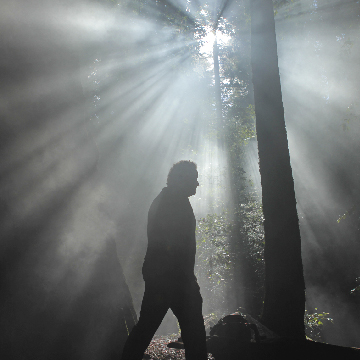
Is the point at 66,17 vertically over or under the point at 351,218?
under

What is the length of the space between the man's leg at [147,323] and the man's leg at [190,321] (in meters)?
0.14

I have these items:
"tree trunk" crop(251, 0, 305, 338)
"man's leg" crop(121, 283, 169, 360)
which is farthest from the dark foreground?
"man's leg" crop(121, 283, 169, 360)

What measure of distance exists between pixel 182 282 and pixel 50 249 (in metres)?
1.20

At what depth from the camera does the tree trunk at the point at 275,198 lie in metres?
3.88

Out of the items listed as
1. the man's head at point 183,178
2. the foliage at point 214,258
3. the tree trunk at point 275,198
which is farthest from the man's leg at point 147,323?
the foliage at point 214,258

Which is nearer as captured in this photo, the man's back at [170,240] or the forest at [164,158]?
the forest at [164,158]

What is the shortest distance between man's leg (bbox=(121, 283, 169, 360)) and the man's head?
947 millimetres

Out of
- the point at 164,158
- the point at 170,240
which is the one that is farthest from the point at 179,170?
the point at 164,158

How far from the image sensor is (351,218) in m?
13.2

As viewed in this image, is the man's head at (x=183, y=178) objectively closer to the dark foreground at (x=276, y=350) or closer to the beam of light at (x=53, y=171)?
the beam of light at (x=53, y=171)

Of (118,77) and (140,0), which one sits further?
(118,77)

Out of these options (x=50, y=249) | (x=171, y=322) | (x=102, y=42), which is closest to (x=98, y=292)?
(x=50, y=249)

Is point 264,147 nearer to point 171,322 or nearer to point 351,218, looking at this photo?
point 171,322

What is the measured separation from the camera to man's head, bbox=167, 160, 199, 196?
2652mm
